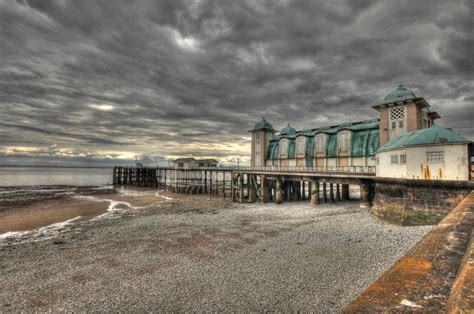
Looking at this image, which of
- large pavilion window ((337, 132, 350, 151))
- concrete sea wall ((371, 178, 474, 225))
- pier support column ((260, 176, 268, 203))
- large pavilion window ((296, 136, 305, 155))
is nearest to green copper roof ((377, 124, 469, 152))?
concrete sea wall ((371, 178, 474, 225))

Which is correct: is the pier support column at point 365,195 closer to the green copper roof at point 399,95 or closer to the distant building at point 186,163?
the green copper roof at point 399,95

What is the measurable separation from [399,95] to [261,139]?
2113 centimetres

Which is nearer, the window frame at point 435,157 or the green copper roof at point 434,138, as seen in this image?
the green copper roof at point 434,138

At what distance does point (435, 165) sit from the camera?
15.7 m

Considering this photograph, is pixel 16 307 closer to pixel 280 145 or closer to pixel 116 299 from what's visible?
pixel 116 299

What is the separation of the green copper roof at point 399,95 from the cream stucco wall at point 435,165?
30.0 feet

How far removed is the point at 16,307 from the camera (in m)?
8.95

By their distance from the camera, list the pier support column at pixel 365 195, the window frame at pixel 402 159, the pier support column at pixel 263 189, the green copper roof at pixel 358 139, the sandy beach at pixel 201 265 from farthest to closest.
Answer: the pier support column at pixel 263 189, the green copper roof at pixel 358 139, the pier support column at pixel 365 195, the window frame at pixel 402 159, the sandy beach at pixel 201 265

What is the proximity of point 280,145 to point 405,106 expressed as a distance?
18.1 meters

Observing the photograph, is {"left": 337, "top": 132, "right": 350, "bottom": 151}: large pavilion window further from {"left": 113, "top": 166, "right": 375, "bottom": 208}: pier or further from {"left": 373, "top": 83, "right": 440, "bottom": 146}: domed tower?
{"left": 373, "top": 83, "right": 440, "bottom": 146}: domed tower

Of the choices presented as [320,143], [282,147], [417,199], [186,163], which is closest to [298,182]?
[320,143]

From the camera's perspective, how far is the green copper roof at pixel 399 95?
24.0 metres

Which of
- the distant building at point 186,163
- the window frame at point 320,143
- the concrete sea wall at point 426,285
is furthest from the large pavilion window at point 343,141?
the distant building at point 186,163

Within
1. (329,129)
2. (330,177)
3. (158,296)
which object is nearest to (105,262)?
(158,296)
